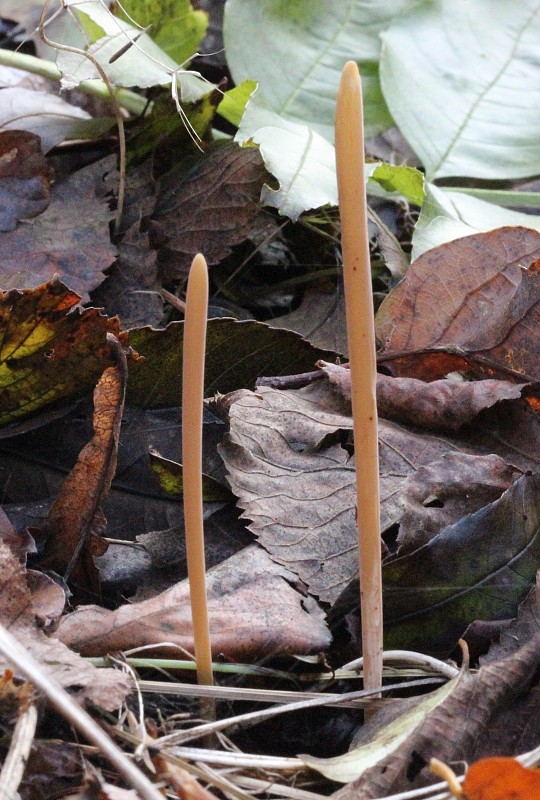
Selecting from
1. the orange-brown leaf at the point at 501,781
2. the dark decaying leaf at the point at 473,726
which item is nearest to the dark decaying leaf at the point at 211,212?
the dark decaying leaf at the point at 473,726

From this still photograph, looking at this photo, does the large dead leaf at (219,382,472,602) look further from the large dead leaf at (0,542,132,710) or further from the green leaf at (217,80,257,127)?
the green leaf at (217,80,257,127)

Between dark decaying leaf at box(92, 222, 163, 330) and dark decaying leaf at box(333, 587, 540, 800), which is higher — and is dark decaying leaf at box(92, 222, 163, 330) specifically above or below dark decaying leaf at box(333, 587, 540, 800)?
below

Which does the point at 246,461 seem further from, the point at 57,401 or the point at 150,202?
the point at 150,202

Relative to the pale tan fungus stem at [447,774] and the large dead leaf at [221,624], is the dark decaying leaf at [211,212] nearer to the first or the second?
the large dead leaf at [221,624]

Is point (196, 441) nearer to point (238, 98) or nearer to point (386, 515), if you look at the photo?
point (386, 515)

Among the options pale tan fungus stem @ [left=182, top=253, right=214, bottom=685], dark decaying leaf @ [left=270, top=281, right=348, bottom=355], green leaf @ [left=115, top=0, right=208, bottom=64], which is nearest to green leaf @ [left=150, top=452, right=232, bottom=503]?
pale tan fungus stem @ [left=182, top=253, right=214, bottom=685]

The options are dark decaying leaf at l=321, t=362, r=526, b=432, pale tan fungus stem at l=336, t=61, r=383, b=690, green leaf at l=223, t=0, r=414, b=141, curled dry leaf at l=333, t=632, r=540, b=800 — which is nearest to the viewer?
pale tan fungus stem at l=336, t=61, r=383, b=690

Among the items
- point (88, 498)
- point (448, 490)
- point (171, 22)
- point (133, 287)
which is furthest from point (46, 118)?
point (448, 490)
